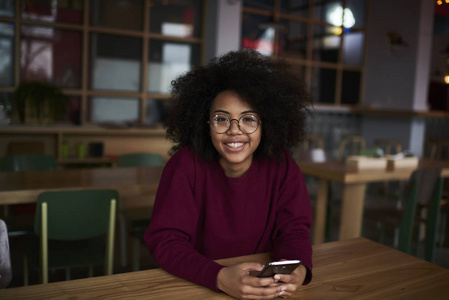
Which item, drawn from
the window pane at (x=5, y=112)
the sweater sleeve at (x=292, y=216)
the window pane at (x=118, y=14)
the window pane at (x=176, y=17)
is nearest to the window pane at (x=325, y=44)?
the window pane at (x=176, y=17)

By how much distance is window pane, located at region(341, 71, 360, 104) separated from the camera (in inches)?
315

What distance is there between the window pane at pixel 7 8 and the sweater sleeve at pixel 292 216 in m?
4.83

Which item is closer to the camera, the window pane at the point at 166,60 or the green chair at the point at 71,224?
the green chair at the point at 71,224

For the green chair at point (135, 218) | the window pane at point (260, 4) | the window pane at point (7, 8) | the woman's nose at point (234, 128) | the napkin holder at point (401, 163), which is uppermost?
the window pane at point (260, 4)

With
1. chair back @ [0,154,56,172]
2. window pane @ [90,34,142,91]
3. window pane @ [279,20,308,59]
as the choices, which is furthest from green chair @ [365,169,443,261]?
window pane @ [279,20,308,59]

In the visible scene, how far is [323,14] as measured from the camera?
772cm

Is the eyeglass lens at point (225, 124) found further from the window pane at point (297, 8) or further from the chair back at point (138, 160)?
the window pane at point (297, 8)

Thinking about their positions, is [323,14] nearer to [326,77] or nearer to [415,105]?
[326,77]

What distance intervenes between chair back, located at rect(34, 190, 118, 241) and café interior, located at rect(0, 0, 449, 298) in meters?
0.03

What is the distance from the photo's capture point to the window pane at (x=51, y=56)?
5148mm

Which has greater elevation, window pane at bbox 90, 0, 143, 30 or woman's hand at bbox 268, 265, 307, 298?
window pane at bbox 90, 0, 143, 30

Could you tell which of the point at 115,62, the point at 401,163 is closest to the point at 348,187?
the point at 401,163

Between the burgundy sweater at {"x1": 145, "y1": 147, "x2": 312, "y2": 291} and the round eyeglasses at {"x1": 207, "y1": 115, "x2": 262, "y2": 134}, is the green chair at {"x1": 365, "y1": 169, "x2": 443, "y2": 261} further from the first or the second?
the round eyeglasses at {"x1": 207, "y1": 115, "x2": 262, "y2": 134}

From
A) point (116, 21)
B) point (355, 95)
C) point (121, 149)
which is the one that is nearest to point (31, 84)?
point (121, 149)
